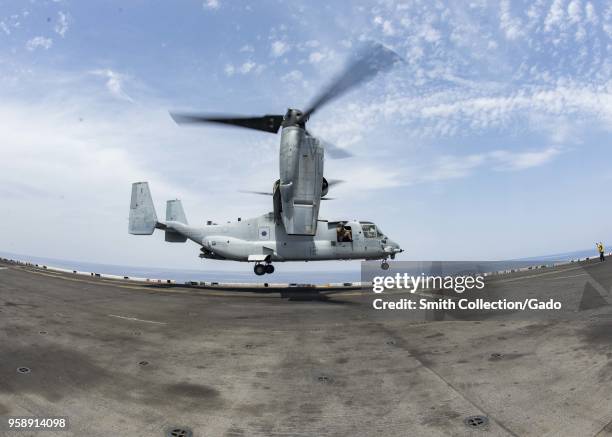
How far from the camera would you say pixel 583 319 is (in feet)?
38.4

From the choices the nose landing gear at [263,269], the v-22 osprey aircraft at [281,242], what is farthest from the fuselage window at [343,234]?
the nose landing gear at [263,269]

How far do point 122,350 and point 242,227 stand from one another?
18.6 meters

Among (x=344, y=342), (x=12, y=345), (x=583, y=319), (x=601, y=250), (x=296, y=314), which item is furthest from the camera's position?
(x=601, y=250)

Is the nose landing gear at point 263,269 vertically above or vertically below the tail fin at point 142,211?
below

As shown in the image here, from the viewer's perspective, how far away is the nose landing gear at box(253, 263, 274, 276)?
28052 millimetres

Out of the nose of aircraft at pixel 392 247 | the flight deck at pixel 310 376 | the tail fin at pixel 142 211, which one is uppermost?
the tail fin at pixel 142 211

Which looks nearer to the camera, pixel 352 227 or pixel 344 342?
pixel 344 342

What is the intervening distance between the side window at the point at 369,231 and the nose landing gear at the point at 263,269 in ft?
25.2

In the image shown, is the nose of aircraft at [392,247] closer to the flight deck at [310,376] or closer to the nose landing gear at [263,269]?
the nose landing gear at [263,269]

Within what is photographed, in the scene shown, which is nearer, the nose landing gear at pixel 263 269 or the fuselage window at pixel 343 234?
the fuselage window at pixel 343 234

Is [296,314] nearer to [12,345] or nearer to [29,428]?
[12,345]

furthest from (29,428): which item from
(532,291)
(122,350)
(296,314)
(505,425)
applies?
(532,291)

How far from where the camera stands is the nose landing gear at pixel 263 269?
28.1 m

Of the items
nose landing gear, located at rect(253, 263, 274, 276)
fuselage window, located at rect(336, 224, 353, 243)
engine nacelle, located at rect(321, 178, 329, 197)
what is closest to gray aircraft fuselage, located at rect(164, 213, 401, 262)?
fuselage window, located at rect(336, 224, 353, 243)
